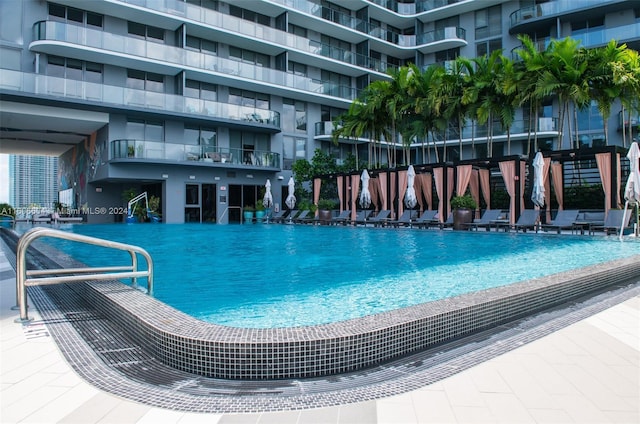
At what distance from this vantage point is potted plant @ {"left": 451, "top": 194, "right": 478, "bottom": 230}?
18547mm

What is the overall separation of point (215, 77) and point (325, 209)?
10307 mm

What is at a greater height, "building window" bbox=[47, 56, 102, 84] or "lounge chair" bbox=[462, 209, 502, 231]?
"building window" bbox=[47, 56, 102, 84]

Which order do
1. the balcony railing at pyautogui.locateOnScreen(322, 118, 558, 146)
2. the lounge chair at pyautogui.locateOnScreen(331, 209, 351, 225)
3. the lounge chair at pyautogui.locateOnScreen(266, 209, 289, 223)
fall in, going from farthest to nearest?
1. the balcony railing at pyautogui.locateOnScreen(322, 118, 558, 146)
2. the lounge chair at pyautogui.locateOnScreen(266, 209, 289, 223)
3. the lounge chair at pyautogui.locateOnScreen(331, 209, 351, 225)

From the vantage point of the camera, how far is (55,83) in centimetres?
2138

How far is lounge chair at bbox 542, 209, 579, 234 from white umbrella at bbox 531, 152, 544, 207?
0.87 m

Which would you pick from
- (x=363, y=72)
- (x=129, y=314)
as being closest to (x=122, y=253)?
(x=129, y=314)

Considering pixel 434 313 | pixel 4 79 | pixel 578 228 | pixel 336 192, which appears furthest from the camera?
pixel 336 192

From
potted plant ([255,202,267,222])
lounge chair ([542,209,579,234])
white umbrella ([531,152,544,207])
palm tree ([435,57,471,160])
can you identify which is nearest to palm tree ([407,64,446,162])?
Answer: palm tree ([435,57,471,160])

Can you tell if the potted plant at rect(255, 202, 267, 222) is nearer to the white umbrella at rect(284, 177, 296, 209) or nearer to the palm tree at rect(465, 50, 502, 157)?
the white umbrella at rect(284, 177, 296, 209)

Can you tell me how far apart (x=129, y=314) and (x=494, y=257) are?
8.44m

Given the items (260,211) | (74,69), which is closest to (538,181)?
(260,211)

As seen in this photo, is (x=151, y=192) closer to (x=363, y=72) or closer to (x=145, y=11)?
(x=145, y=11)

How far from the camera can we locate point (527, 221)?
55.9 feet

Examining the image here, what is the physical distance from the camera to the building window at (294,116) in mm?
31516
